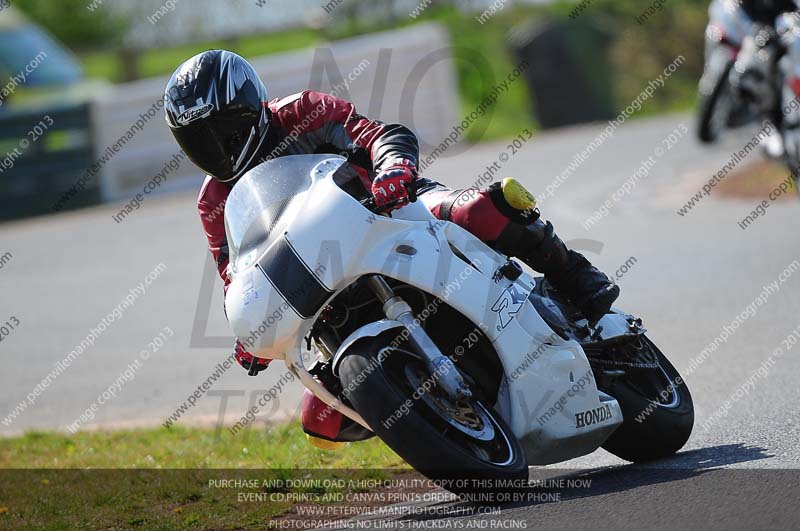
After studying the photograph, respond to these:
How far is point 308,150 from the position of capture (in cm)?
541

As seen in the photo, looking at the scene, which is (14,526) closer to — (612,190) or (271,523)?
(271,523)

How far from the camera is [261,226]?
4.81 m

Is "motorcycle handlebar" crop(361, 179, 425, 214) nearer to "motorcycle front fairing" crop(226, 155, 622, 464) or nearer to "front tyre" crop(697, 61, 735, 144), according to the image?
"motorcycle front fairing" crop(226, 155, 622, 464)

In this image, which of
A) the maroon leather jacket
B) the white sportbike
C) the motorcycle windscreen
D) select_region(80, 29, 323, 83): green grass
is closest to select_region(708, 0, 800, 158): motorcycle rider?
the white sportbike

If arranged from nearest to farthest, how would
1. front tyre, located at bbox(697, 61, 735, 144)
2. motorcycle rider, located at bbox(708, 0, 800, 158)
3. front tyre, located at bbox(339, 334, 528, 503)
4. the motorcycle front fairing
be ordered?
1. front tyre, located at bbox(339, 334, 528, 503)
2. the motorcycle front fairing
3. motorcycle rider, located at bbox(708, 0, 800, 158)
4. front tyre, located at bbox(697, 61, 735, 144)

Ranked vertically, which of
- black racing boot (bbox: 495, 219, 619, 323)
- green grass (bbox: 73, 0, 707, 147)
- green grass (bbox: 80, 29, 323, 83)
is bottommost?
green grass (bbox: 80, 29, 323, 83)

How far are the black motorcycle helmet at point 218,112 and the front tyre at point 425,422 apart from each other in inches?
46.5

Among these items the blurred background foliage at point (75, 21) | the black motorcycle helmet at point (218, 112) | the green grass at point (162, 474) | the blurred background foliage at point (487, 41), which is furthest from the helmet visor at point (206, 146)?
the blurred background foliage at point (75, 21)

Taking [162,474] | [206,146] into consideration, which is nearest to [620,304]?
[162,474]

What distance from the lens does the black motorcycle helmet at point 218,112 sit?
5.13 m

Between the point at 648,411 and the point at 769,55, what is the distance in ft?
22.2

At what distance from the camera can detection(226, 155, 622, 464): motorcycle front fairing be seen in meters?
4.66

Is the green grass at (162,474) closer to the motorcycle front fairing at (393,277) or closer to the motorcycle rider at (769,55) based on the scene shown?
the motorcycle front fairing at (393,277)

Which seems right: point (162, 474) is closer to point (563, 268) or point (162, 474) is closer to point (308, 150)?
point (308, 150)
